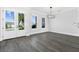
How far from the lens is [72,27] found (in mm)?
8938

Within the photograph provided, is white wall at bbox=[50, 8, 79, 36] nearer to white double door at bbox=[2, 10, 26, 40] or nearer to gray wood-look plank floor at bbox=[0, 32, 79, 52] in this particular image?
gray wood-look plank floor at bbox=[0, 32, 79, 52]

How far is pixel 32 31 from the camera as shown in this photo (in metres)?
8.62

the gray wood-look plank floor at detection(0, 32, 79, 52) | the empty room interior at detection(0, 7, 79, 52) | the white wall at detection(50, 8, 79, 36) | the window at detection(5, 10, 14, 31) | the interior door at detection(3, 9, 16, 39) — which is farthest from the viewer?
the white wall at detection(50, 8, 79, 36)

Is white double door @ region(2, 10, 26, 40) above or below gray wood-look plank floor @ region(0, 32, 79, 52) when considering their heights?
above

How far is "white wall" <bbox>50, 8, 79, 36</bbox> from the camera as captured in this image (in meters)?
8.55

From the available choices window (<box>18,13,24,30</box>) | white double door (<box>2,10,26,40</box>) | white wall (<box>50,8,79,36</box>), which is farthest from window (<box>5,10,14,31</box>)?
white wall (<box>50,8,79,36</box>)

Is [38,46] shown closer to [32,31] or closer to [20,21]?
[20,21]

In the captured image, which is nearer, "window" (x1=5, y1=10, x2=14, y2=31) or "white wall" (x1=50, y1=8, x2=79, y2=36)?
"window" (x1=5, y1=10, x2=14, y2=31)

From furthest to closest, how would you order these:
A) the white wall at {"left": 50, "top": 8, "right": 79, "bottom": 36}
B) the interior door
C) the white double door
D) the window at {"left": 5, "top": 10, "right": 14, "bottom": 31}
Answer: the white wall at {"left": 50, "top": 8, "right": 79, "bottom": 36} < the window at {"left": 5, "top": 10, "right": 14, "bottom": 31} < the interior door < the white double door
